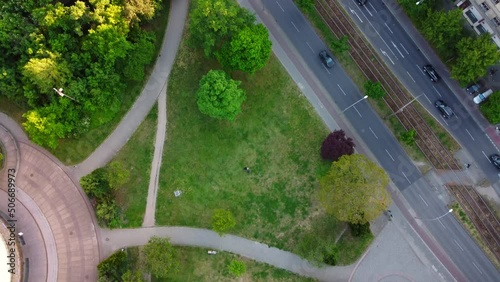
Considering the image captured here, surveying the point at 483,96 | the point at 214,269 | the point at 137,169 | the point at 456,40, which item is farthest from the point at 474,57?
the point at 137,169

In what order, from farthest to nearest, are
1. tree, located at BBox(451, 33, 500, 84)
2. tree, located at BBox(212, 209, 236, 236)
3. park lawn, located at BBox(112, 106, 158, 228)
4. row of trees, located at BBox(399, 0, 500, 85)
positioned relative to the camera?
park lawn, located at BBox(112, 106, 158, 228) → row of trees, located at BBox(399, 0, 500, 85) → tree, located at BBox(451, 33, 500, 84) → tree, located at BBox(212, 209, 236, 236)

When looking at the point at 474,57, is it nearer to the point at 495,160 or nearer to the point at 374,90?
the point at 374,90

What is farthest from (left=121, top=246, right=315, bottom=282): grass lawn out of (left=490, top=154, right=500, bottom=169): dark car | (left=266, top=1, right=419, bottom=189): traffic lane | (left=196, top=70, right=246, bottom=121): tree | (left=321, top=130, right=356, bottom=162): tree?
(left=490, top=154, right=500, bottom=169): dark car

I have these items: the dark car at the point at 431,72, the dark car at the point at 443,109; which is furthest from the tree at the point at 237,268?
the dark car at the point at 431,72

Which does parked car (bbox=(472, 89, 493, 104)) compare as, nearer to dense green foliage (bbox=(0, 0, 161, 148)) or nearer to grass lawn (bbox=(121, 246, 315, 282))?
grass lawn (bbox=(121, 246, 315, 282))

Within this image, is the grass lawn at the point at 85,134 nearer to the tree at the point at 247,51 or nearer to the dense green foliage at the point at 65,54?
the dense green foliage at the point at 65,54
